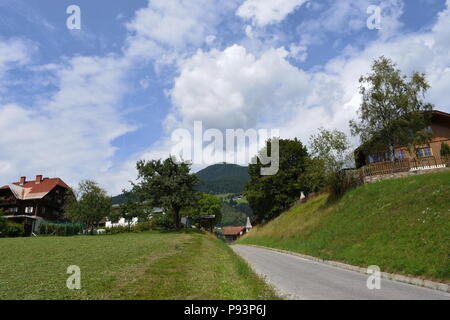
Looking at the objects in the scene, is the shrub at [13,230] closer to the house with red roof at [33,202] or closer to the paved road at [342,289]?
the house with red roof at [33,202]

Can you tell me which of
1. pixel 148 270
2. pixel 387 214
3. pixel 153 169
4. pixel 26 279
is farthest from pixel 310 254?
pixel 153 169

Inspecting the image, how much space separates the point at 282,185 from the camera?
5659 centimetres

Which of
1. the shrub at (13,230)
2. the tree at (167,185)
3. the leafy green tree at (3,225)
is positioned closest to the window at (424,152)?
the tree at (167,185)

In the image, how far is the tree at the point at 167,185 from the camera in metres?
48.7

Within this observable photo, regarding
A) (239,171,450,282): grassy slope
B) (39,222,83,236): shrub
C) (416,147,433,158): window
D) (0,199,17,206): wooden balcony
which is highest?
(416,147,433,158): window

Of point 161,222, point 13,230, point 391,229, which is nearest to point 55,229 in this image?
point 13,230

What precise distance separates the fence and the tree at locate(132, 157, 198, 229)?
2864cm

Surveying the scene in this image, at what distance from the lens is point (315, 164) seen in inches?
1329

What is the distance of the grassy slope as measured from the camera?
44.3ft

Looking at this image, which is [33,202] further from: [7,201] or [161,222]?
[161,222]

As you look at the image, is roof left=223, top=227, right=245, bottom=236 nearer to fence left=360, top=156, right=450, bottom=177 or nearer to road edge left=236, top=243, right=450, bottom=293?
fence left=360, top=156, right=450, bottom=177

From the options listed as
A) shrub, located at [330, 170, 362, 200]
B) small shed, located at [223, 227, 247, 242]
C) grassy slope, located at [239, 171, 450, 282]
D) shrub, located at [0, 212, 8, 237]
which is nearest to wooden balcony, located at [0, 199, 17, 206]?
shrub, located at [0, 212, 8, 237]

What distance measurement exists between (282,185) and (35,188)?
6175 centimetres
